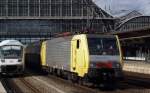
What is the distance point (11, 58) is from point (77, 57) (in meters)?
11.0

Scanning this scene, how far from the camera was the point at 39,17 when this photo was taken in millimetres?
130000

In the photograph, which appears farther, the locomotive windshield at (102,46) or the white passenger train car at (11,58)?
the white passenger train car at (11,58)

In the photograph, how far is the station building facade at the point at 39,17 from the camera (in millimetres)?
128375

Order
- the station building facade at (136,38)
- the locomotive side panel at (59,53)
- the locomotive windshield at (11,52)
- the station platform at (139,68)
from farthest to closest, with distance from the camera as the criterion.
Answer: the station building facade at (136,38)
the station platform at (139,68)
the locomotive windshield at (11,52)
the locomotive side panel at (59,53)

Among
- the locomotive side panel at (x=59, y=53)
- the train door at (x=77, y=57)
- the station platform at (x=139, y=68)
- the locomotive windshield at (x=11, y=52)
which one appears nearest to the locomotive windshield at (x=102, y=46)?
the train door at (x=77, y=57)

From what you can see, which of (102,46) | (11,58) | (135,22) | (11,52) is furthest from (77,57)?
(135,22)

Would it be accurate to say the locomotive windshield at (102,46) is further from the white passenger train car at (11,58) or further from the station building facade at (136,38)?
the station building facade at (136,38)

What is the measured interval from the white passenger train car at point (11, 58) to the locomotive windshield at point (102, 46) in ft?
40.2

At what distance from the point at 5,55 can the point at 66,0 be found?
93346 millimetres

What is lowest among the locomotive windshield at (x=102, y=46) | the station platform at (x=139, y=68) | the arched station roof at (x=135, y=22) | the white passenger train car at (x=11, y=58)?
the station platform at (x=139, y=68)

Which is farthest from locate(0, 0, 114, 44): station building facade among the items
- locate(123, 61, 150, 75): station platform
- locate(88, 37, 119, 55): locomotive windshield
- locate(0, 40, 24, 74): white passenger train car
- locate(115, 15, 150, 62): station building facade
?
locate(88, 37, 119, 55): locomotive windshield

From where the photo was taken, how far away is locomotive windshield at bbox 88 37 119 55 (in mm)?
25961

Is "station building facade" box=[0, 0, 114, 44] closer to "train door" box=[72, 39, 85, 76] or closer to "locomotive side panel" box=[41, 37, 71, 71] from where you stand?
"locomotive side panel" box=[41, 37, 71, 71]

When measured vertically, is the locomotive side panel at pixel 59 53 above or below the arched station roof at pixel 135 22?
below
